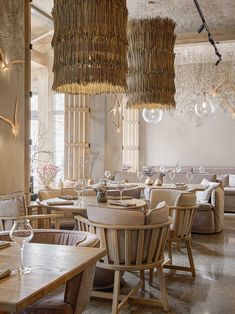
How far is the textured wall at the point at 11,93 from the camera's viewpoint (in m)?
5.32

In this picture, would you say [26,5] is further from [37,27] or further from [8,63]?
[37,27]

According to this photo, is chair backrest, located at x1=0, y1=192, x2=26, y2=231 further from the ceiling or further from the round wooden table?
the ceiling

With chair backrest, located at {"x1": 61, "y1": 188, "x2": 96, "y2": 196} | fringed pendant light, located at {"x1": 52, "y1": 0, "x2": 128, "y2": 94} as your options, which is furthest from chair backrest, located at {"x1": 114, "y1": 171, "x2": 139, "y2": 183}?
fringed pendant light, located at {"x1": 52, "y1": 0, "x2": 128, "y2": 94}

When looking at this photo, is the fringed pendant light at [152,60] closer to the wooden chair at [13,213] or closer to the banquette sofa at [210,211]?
the wooden chair at [13,213]

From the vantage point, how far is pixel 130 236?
3.38 m

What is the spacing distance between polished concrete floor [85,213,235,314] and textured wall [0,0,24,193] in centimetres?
204

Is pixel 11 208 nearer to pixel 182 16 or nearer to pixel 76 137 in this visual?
pixel 76 137

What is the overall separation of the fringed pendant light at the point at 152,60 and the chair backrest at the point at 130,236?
235 centimetres

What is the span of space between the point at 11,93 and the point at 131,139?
739cm

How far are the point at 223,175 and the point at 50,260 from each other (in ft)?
32.0

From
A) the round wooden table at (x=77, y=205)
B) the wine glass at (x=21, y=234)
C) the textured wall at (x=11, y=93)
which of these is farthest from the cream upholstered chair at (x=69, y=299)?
the textured wall at (x=11, y=93)

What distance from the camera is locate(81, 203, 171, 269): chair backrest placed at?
338cm

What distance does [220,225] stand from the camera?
24.4 ft

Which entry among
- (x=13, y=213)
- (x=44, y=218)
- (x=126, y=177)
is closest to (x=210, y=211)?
(x=126, y=177)
